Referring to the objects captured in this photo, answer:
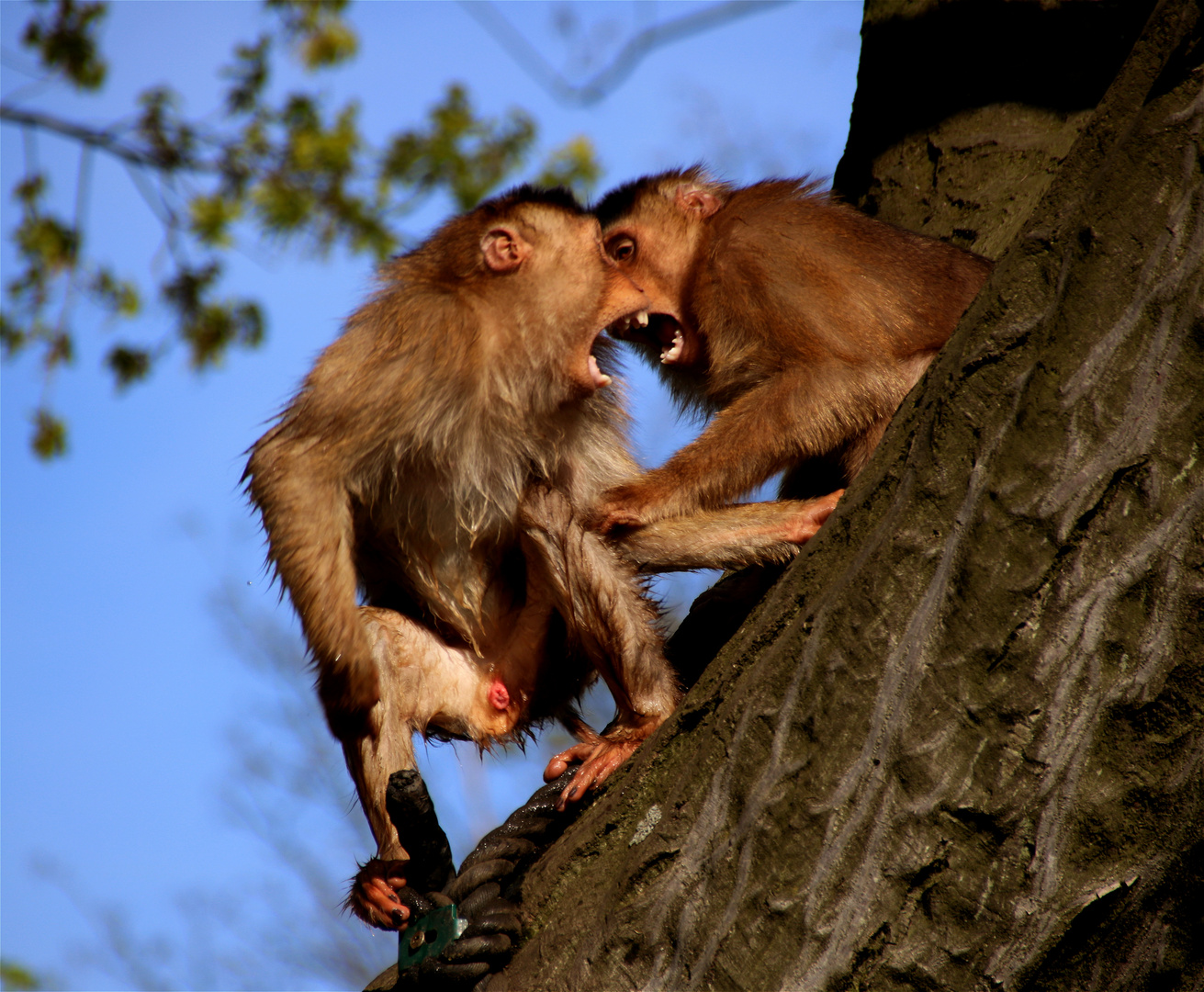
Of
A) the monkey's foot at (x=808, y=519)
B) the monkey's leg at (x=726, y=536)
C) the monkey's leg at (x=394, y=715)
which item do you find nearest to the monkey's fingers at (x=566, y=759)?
the monkey's leg at (x=394, y=715)

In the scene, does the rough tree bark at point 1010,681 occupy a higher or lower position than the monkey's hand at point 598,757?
lower

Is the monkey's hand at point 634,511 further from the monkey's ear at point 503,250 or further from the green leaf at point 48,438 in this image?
the green leaf at point 48,438

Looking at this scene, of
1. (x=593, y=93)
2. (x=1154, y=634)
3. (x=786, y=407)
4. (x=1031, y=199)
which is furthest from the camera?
(x=593, y=93)

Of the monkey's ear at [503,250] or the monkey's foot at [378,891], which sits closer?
the monkey's foot at [378,891]

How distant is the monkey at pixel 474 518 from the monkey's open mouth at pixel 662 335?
378 mm

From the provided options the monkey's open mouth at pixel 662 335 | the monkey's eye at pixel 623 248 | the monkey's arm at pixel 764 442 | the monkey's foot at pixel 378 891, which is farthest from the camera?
the monkey's eye at pixel 623 248

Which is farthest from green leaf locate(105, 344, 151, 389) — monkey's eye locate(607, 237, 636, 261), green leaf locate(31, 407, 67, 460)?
monkey's eye locate(607, 237, 636, 261)

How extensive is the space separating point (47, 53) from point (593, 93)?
3.94 metres

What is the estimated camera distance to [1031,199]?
3549 mm

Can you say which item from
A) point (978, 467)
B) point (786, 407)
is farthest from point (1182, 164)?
point (786, 407)

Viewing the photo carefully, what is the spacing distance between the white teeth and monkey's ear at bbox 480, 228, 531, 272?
79 centimetres

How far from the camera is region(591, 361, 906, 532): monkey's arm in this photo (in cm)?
324

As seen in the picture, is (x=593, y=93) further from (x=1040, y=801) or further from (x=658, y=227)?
(x=1040, y=801)

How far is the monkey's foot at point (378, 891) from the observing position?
283 centimetres
